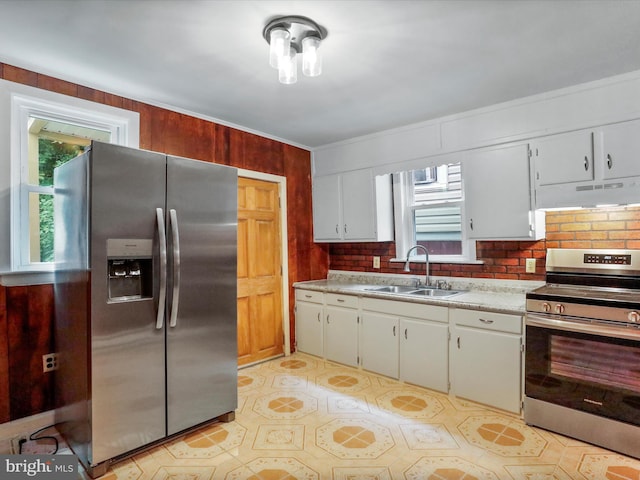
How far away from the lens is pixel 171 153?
3080 mm

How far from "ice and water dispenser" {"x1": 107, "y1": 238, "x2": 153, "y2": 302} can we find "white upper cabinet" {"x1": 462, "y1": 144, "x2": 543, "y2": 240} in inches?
98.8

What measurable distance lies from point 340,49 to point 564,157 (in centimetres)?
181

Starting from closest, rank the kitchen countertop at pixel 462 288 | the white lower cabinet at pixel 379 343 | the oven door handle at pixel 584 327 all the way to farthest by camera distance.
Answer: the oven door handle at pixel 584 327
the kitchen countertop at pixel 462 288
the white lower cabinet at pixel 379 343

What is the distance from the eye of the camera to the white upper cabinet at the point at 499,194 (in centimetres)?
285

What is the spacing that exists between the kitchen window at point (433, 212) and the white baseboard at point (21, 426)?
321 centimetres

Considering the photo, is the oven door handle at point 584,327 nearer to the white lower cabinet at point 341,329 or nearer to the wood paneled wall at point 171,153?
the white lower cabinet at point 341,329

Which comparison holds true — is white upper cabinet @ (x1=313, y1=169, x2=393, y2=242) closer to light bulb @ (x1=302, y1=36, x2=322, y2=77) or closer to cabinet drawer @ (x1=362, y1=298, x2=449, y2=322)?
cabinet drawer @ (x1=362, y1=298, x2=449, y2=322)

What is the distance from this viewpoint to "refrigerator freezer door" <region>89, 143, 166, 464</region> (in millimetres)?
1974

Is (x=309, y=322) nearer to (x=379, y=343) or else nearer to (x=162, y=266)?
(x=379, y=343)

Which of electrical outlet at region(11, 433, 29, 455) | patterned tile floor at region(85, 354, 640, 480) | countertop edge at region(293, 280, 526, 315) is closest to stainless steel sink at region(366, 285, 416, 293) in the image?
countertop edge at region(293, 280, 526, 315)

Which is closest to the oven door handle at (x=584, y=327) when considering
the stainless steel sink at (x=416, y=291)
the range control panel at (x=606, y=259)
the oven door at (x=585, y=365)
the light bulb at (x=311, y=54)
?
the oven door at (x=585, y=365)

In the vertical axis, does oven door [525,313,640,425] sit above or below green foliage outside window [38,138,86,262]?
below

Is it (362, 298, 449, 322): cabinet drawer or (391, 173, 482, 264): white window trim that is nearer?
(362, 298, 449, 322): cabinet drawer

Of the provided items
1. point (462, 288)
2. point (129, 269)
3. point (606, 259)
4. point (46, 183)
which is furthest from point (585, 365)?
point (46, 183)
